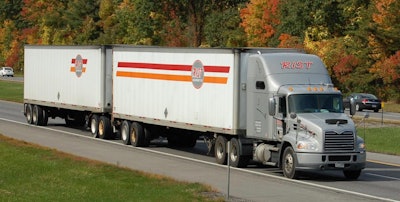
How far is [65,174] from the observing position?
26.3 m

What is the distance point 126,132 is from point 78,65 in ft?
22.0

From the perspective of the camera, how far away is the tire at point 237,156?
29812mm

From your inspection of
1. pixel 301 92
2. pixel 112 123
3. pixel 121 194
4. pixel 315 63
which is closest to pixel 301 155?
pixel 301 92

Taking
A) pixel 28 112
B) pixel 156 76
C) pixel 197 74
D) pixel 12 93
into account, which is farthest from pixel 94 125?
pixel 12 93

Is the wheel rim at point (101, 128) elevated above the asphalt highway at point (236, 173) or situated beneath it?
elevated above

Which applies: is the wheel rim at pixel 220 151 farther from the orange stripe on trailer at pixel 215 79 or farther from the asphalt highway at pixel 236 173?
the orange stripe on trailer at pixel 215 79

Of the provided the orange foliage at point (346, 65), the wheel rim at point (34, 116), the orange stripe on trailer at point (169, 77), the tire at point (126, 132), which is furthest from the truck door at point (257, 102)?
the orange foliage at point (346, 65)

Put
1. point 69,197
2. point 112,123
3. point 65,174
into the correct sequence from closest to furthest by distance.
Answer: point 69,197, point 65,174, point 112,123

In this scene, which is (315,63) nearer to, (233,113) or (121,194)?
(233,113)

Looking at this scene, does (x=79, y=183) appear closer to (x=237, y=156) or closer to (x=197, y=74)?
(x=237, y=156)

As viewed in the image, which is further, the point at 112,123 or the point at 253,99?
the point at 112,123

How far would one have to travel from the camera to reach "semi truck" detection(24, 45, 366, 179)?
2680 centimetres

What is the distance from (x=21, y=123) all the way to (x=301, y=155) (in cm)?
2631

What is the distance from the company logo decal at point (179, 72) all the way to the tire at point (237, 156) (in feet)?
6.58
